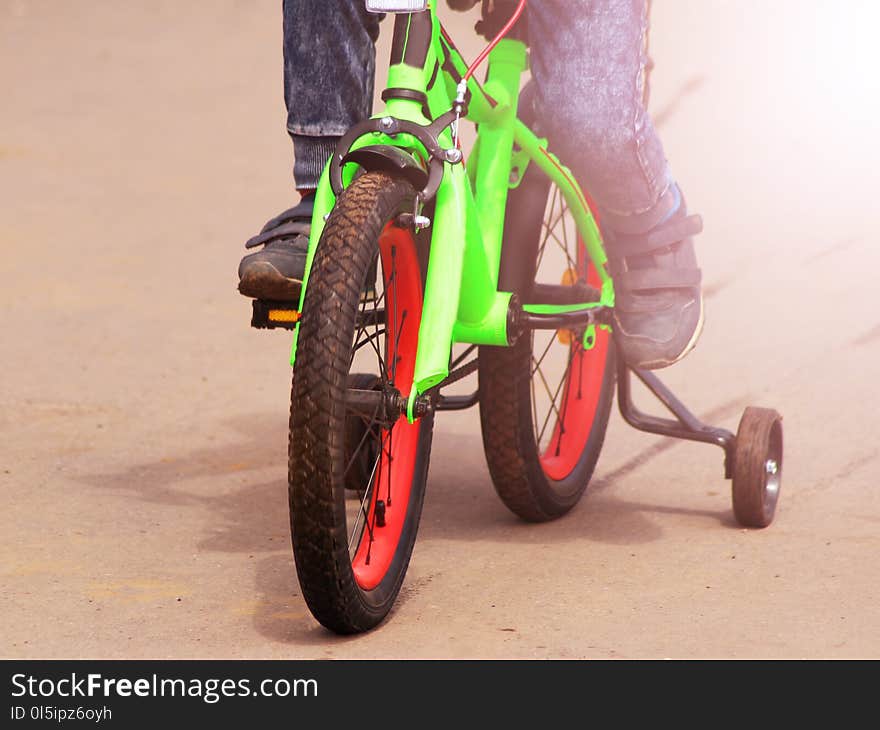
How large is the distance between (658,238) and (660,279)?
3.3 inches

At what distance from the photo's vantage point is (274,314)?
2770 mm

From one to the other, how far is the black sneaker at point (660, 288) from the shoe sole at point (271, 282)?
0.73 meters

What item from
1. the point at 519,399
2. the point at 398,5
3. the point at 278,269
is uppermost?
the point at 398,5

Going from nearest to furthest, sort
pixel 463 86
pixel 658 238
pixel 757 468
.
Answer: pixel 463 86
pixel 658 238
pixel 757 468

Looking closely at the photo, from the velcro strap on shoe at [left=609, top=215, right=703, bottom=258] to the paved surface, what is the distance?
0.58 m

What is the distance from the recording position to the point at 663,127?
762 cm

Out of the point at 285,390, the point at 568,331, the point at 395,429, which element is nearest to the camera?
the point at 395,429

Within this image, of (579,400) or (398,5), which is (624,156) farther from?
(579,400)

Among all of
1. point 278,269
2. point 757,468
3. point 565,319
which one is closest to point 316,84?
point 278,269

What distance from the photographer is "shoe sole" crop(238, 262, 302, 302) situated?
271cm

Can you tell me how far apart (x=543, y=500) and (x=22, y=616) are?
111 cm

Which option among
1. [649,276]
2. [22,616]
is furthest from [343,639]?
[649,276]

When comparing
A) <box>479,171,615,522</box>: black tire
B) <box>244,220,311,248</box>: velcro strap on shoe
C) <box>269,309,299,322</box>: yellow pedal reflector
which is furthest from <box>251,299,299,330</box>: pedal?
<box>479,171,615,522</box>: black tire

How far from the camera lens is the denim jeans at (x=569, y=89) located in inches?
109
